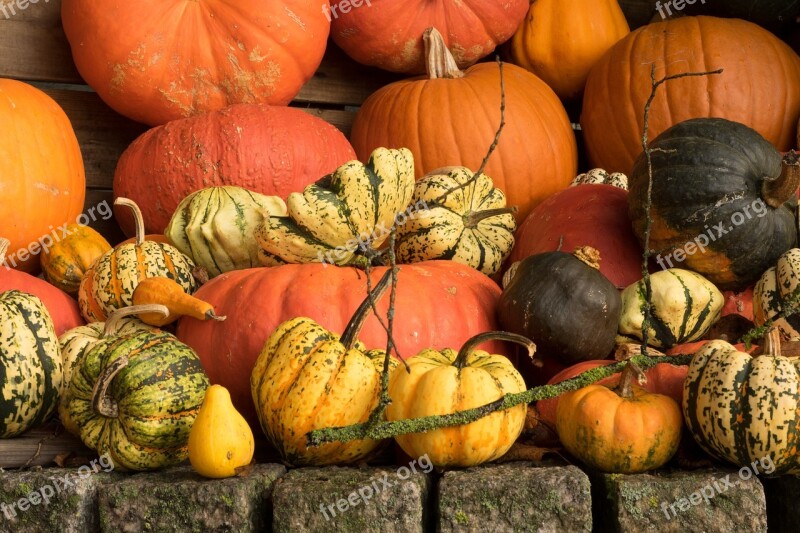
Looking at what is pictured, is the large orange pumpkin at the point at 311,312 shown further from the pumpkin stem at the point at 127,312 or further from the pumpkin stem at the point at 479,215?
A: the pumpkin stem at the point at 479,215

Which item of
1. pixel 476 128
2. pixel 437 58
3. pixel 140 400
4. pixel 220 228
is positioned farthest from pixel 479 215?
pixel 140 400

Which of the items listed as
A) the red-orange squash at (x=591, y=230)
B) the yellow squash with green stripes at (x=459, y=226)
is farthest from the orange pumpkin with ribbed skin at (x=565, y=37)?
the yellow squash with green stripes at (x=459, y=226)

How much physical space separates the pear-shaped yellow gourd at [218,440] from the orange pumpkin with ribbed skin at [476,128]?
177 centimetres

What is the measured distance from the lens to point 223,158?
282 cm

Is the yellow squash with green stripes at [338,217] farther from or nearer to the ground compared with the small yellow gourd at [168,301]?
farther from the ground

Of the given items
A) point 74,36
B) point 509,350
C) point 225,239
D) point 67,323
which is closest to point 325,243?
point 225,239

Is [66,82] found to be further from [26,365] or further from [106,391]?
[106,391]

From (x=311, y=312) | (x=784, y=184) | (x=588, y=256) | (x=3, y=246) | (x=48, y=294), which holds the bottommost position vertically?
(x=48, y=294)

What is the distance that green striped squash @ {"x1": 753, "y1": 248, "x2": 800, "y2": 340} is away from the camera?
2.24m

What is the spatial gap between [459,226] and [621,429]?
1096 mm

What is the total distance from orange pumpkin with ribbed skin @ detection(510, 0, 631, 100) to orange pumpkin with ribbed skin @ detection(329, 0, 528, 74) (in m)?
0.11

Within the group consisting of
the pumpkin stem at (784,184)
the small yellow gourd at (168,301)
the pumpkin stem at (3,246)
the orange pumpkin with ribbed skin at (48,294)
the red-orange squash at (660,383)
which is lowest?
the orange pumpkin with ribbed skin at (48,294)

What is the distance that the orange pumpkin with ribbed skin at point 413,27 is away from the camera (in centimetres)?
335

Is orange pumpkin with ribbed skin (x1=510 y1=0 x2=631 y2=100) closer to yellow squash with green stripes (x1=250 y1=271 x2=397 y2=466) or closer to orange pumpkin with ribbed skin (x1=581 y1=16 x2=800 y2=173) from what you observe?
orange pumpkin with ribbed skin (x1=581 y1=16 x2=800 y2=173)
